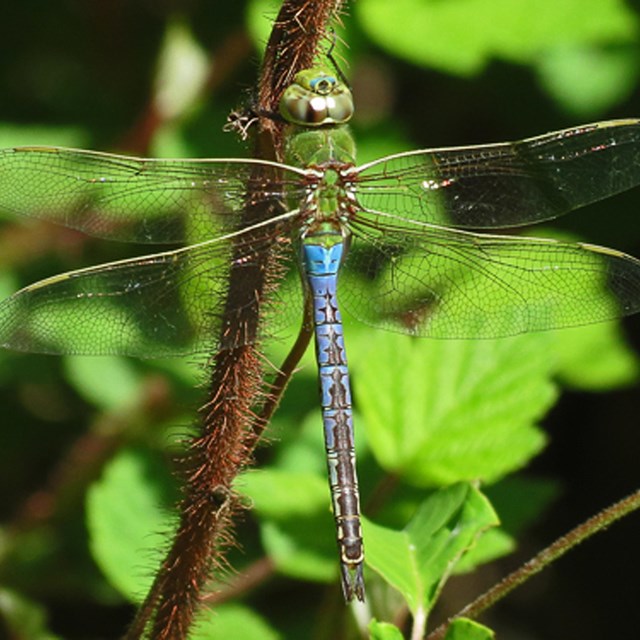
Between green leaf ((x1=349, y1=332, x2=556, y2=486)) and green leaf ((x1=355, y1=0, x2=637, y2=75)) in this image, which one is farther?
green leaf ((x1=355, y1=0, x2=637, y2=75))

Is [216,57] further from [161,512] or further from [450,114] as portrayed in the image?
[161,512]

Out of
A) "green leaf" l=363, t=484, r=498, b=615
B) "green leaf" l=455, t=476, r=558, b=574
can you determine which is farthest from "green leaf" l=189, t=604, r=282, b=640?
"green leaf" l=363, t=484, r=498, b=615

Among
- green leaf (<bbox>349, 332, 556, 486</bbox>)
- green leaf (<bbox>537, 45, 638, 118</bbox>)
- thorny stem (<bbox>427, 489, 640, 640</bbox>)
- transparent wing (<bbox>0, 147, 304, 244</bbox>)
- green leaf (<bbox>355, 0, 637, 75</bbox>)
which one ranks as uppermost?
green leaf (<bbox>537, 45, 638, 118</bbox>)

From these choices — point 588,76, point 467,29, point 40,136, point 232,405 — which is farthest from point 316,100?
point 588,76

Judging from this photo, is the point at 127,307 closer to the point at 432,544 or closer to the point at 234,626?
the point at 432,544

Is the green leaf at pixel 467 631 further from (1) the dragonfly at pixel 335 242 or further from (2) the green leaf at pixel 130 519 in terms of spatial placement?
(2) the green leaf at pixel 130 519

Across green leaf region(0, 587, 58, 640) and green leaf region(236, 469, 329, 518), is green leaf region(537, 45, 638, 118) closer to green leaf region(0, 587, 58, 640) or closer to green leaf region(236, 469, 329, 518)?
green leaf region(236, 469, 329, 518)
